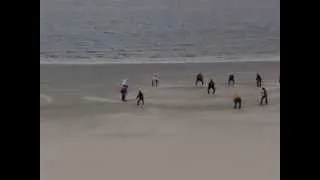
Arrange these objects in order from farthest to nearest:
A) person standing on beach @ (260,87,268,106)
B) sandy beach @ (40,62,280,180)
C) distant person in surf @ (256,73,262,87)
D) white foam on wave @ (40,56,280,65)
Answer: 1. white foam on wave @ (40,56,280,65)
2. distant person in surf @ (256,73,262,87)
3. person standing on beach @ (260,87,268,106)
4. sandy beach @ (40,62,280,180)

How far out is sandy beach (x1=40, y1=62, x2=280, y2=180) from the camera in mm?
3229

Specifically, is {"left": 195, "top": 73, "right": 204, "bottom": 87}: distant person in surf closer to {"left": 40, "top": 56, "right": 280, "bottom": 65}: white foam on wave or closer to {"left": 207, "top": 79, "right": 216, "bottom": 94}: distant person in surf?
{"left": 207, "top": 79, "right": 216, "bottom": 94}: distant person in surf

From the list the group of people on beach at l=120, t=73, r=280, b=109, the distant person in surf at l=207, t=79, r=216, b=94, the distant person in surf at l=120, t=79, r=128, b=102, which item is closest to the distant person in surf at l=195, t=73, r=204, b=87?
the group of people on beach at l=120, t=73, r=280, b=109

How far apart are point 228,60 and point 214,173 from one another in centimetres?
385

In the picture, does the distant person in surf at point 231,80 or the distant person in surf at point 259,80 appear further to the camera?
the distant person in surf at point 231,80

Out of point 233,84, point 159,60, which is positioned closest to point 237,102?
point 233,84

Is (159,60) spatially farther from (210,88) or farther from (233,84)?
(210,88)

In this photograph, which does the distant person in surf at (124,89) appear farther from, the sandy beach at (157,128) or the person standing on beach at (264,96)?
the person standing on beach at (264,96)

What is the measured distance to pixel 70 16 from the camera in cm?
777

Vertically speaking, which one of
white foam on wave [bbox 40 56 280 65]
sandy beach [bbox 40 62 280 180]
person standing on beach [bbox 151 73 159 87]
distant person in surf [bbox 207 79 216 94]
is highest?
white foam on wave [bbox 40 56 280 65]

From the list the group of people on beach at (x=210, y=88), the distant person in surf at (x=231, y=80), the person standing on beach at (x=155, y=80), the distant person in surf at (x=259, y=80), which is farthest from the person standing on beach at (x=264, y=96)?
the person standing on beach at (x=155, y=80)

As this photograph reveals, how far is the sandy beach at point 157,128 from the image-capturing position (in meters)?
3.23

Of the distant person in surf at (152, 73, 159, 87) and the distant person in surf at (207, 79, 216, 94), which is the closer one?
the distant person in surf at (207, 79, 216, 94)
